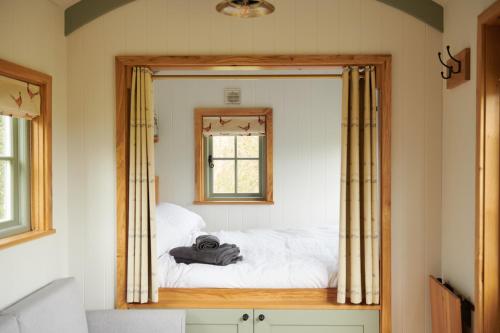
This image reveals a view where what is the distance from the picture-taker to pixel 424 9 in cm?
282

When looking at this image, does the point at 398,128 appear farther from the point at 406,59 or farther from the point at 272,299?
the point at 272,299

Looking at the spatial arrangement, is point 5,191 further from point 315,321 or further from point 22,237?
point 315,321

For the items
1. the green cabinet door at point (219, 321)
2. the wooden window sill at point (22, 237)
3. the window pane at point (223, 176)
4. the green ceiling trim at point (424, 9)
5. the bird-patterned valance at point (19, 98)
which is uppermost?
the green ceiling trim at point (424, 9)

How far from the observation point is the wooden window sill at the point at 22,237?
7.44ft

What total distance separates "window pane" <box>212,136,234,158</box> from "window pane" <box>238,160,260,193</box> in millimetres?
169

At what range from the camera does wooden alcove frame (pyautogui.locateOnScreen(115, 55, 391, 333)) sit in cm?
283

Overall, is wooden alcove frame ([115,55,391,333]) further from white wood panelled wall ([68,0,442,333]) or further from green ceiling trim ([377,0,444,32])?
green ceiling trim ([377,0,444,32])

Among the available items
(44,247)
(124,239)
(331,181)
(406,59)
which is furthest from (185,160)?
(406,59)

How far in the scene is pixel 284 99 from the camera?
16.0ft

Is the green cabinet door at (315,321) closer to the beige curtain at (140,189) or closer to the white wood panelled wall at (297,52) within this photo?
the white wood panelled wall at (297,52)

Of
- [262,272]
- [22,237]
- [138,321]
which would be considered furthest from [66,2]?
[262,272]

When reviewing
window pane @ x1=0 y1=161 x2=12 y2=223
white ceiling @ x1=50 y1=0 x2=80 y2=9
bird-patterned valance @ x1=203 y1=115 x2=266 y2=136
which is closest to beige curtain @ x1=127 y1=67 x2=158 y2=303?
white ceiling @ x1=50 y1=0 x2=80 y2=9

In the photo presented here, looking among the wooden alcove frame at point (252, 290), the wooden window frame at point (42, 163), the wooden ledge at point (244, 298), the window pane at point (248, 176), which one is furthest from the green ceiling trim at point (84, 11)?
the window pane at point (248, 176)

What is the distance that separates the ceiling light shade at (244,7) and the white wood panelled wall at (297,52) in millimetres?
561
